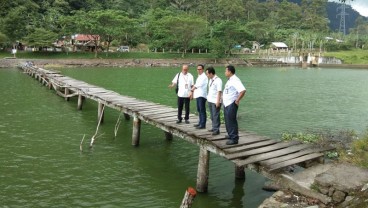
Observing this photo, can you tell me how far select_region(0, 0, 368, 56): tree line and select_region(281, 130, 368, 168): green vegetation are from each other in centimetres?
6649

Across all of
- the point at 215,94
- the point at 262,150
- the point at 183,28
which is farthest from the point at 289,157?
the point at 183,28

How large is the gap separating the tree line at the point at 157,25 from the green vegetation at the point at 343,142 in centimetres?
6649

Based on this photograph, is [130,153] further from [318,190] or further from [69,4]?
[69,4]

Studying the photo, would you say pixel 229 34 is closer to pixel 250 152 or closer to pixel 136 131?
pixel 136 131

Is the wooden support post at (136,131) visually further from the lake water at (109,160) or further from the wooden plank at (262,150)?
the wooden plank at (262,150)

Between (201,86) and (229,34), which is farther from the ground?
(229,34)

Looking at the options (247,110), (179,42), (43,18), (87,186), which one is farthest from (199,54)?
(87,186)

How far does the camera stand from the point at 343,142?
1677cm

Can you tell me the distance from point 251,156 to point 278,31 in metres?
125

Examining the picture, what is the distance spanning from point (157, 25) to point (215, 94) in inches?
3431

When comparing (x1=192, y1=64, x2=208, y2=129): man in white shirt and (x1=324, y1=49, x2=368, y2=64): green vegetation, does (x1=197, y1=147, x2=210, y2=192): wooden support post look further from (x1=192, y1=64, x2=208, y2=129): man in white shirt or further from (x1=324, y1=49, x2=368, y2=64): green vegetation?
(x1=324, y1=49, x2=368, y2=64): green vegetation

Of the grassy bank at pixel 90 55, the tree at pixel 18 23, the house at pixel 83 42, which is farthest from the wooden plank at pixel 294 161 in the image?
the house at pixel 83 42

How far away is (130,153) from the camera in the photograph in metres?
15.1

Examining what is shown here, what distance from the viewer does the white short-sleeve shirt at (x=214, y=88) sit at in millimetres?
11266
